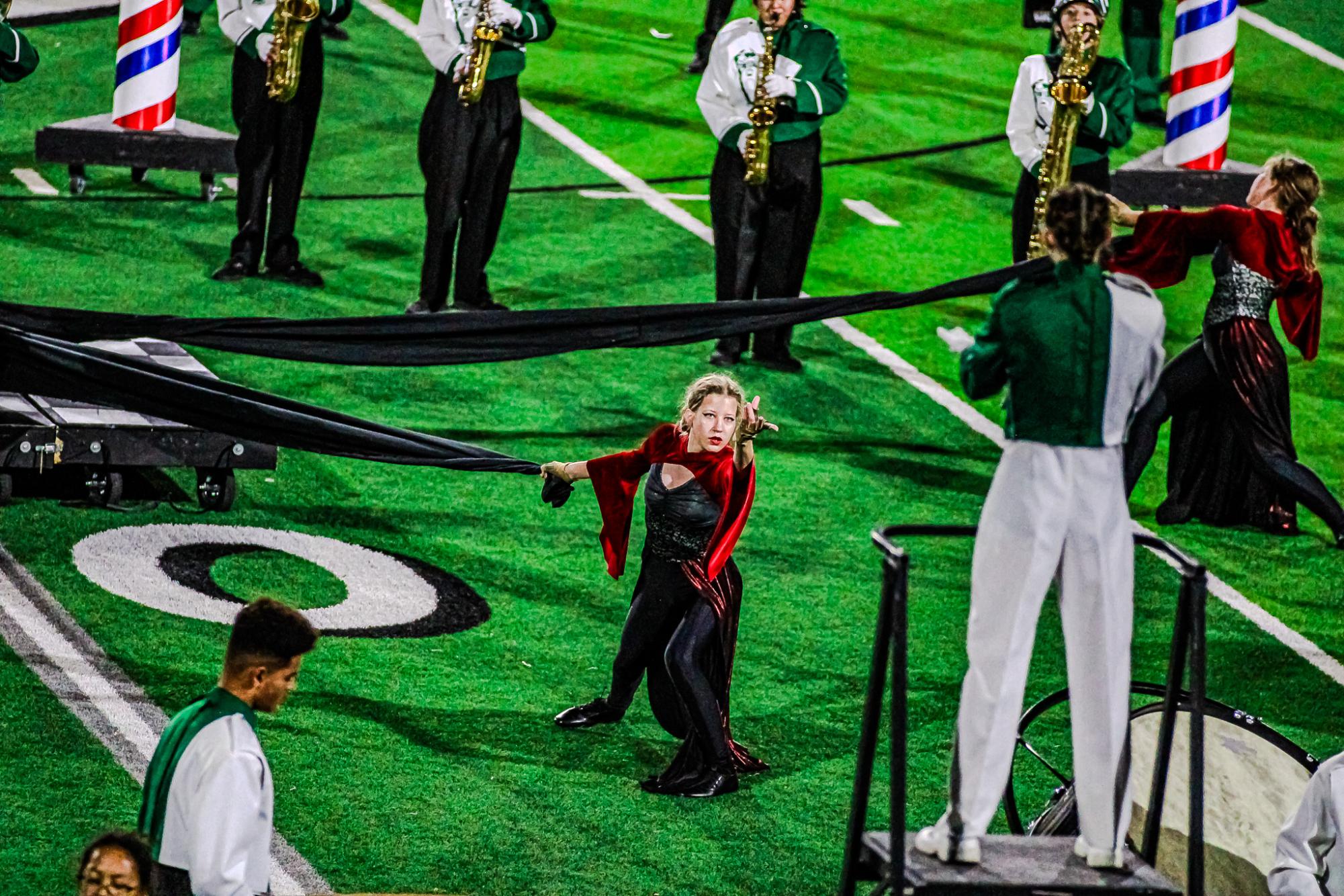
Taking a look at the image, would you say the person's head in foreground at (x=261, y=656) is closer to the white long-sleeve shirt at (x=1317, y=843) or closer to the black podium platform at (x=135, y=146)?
the white long-sleeve shirt at (x=1317, y=843)

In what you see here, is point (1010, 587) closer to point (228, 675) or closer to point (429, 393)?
point (228, 675)

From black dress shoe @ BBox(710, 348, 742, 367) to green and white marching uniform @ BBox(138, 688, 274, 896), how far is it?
8.15 meters

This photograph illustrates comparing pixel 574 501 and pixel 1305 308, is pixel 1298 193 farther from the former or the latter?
pixel 574 501

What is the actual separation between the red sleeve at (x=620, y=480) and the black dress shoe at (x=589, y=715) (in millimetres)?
673

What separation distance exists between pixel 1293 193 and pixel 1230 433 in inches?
78.0

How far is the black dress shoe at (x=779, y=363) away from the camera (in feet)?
46.1

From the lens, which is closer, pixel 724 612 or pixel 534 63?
pixel 724 612

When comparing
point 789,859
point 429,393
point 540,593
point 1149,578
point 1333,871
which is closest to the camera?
point 1333,871

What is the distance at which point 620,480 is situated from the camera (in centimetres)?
883

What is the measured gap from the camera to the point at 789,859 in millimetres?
8344

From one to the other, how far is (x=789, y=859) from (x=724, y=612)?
1.00 meters

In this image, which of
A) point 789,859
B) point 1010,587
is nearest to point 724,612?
point 789,859

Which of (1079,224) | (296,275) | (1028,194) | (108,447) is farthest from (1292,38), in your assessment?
(1079,224)

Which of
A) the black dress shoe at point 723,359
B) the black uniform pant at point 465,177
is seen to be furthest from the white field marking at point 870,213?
the black uniform pant at point 465,177
